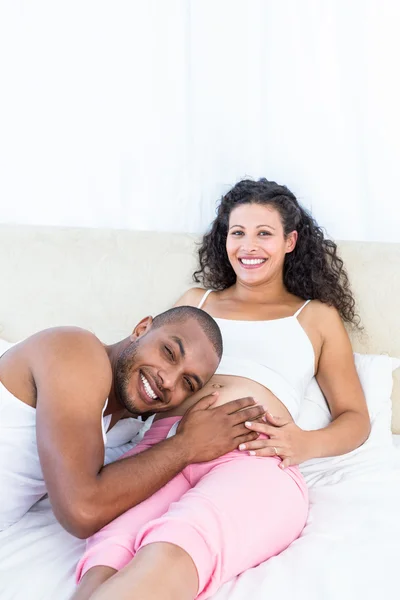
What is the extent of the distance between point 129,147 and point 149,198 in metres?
0.22

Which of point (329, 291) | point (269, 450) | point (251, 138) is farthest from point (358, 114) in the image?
point (269, 450)

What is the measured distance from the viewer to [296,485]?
1596mm

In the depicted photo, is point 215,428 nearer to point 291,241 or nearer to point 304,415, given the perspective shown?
point 304,415

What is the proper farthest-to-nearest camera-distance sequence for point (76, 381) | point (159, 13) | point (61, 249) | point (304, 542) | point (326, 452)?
point (159, 13) < point (61, 249) < point (326, 452) < point (304, 542) < point (76, 381)

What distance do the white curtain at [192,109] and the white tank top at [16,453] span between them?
1391 millimetres

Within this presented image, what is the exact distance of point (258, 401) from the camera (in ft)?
6.08

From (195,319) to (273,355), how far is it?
1.53 ft

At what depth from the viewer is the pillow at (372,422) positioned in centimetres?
190

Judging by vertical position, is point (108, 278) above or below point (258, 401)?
above

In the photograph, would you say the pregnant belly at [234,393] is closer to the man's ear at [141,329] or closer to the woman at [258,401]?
the woman at [258,401]

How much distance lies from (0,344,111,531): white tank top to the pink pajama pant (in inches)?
9.0

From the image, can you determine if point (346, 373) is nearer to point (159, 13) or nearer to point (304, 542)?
point (304, 542)

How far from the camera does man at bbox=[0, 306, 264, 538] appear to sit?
1.34m

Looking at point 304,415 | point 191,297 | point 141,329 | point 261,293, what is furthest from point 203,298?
point 141,329
